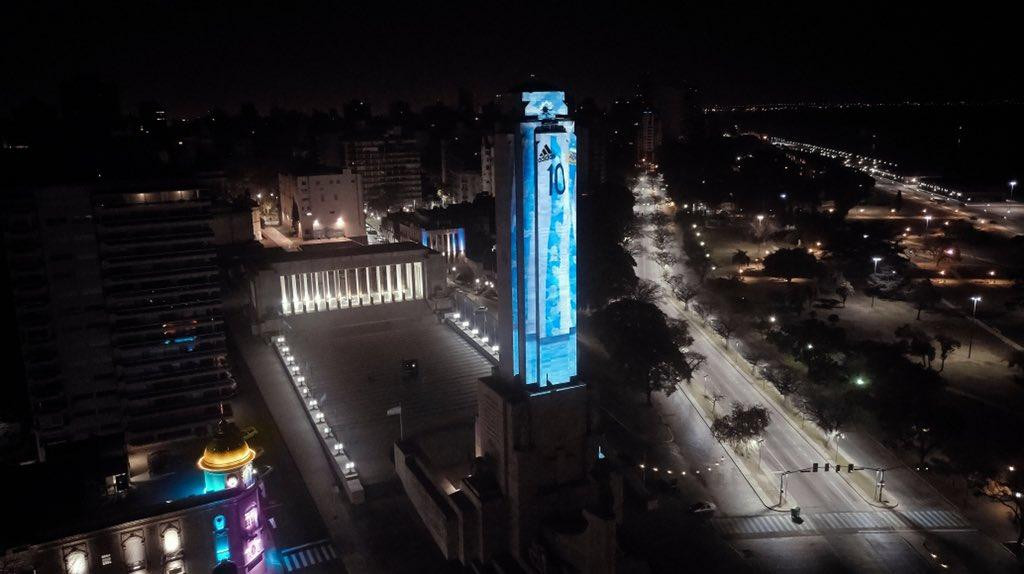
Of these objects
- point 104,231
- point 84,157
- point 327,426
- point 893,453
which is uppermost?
point 84,157

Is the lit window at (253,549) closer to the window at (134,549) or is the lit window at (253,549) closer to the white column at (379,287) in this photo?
the window at (134,549)

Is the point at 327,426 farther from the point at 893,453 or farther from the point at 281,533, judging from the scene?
the point at 893,453

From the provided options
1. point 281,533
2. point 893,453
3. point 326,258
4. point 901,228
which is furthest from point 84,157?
point 901,228

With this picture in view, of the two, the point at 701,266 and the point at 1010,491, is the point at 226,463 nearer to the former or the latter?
the point at 1010,491

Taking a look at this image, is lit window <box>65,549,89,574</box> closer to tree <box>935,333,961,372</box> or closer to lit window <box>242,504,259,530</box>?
lit window <box>242,504,259,530</box>

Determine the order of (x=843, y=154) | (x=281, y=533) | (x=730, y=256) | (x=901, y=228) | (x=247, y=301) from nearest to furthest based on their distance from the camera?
(x=281, y=533)
(x=247, y=301)
(x=730, y=256)
(x=901, y=228)
(x=843, y=154)

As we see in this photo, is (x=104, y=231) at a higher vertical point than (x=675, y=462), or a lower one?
higher

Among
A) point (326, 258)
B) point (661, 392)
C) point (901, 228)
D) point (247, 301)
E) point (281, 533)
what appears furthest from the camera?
point (901, 228)
